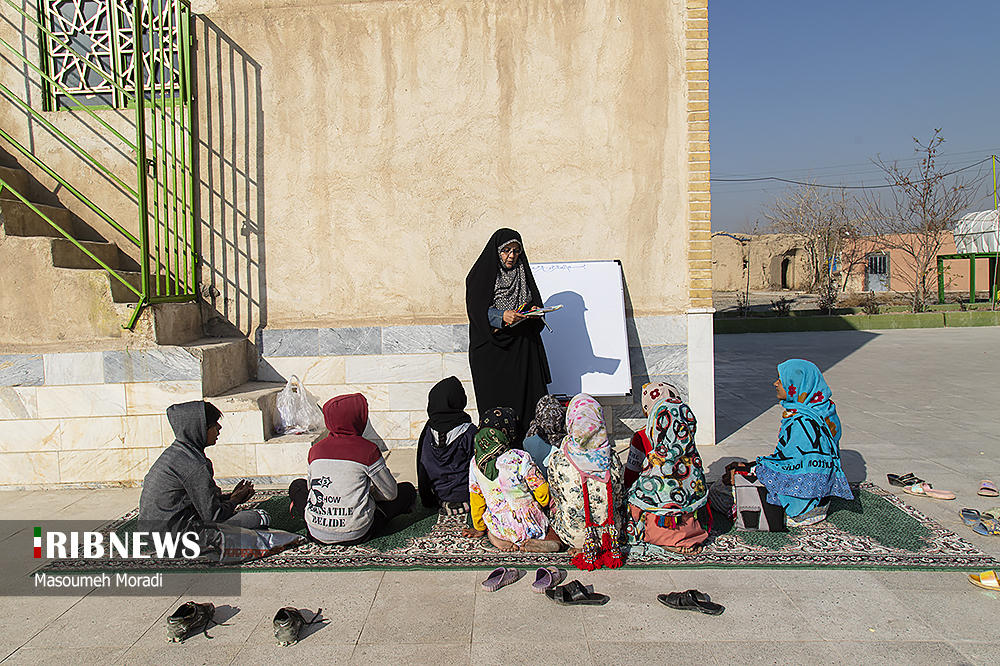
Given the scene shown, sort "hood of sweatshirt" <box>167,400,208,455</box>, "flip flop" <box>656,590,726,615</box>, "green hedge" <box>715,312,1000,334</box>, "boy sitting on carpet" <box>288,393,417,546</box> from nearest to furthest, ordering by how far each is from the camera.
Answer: "flip flop" <box>656,590,726,615</box>, "hood of sweatshirt" <box>167,400,208,455</box>, "boy sitting on carpet" <box>288,393,417,546</box>, "green hedge" <box>715,312,1000,334</box>

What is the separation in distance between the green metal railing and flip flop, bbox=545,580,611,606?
416 cm

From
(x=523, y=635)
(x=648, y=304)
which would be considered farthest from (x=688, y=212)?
(x=523, y=635)

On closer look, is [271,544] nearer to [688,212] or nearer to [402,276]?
[402,276]

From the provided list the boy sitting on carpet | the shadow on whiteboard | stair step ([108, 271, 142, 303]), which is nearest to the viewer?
the boy sitting on carpet

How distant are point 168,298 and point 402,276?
1.90 metres

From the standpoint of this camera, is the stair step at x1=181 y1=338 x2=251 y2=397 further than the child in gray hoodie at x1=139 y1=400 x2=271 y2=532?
Yes

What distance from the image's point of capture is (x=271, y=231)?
5957 millimetres

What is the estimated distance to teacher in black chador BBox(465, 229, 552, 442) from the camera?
201 inches

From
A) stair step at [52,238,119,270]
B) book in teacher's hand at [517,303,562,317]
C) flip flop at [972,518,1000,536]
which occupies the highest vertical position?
stair step at [52,238,119,270]

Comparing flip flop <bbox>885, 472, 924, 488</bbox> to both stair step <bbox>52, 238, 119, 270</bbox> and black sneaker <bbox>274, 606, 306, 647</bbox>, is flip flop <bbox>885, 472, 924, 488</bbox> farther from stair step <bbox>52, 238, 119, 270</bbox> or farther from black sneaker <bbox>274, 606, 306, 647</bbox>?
stair step <bbox>52, 238, 119, 270</bbox>

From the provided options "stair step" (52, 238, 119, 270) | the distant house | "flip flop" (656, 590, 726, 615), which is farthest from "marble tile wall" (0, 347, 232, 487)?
the distant house

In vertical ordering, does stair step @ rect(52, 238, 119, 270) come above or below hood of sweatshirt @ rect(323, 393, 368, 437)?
above

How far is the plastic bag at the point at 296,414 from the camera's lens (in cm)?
556

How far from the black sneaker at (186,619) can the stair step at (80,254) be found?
11.5 feet
